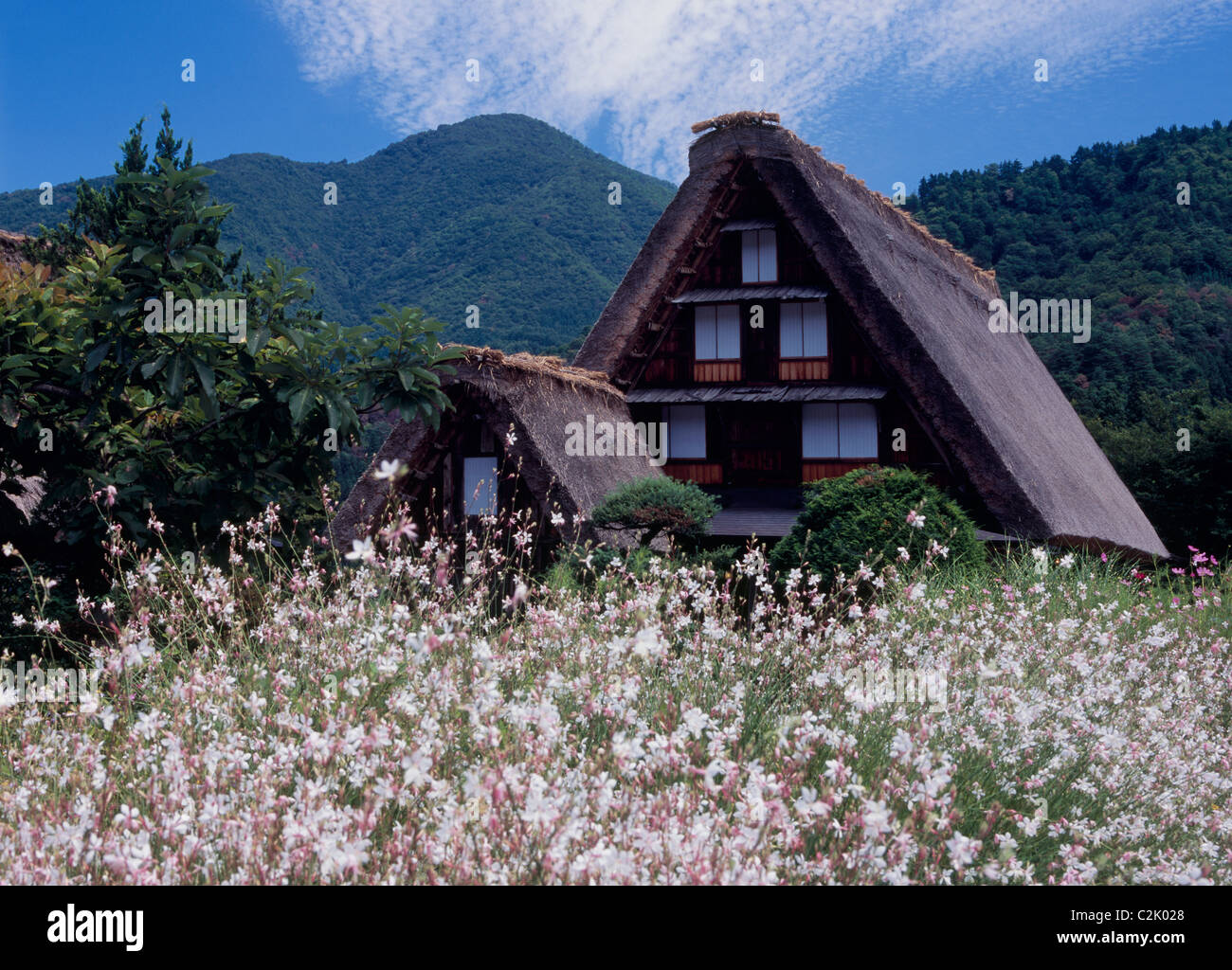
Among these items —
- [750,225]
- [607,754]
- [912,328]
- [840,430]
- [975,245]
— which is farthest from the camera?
[975,245]

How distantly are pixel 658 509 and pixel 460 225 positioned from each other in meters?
50.3

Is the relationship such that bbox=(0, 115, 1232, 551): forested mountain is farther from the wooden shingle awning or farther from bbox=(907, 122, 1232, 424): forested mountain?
the wooden shingle awning

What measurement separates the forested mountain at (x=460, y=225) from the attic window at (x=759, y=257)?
2627cm

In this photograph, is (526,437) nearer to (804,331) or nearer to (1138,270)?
(804,331)

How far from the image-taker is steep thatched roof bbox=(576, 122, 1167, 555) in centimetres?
1191

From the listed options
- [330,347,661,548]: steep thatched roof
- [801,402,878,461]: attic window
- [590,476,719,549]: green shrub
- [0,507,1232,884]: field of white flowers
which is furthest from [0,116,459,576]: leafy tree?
[801,402,878,461]: attic window

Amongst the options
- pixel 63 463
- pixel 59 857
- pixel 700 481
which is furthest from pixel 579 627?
pixel 700 481

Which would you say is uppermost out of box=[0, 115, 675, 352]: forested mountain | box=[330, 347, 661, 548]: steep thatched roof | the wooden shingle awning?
box=[0, 115, 675, 352]: forested mountain

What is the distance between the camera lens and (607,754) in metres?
3.21

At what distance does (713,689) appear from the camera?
4.42 meters

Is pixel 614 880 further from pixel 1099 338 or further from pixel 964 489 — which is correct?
pixel 1099 338

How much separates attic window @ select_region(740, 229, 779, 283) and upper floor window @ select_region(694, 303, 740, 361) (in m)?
0.54

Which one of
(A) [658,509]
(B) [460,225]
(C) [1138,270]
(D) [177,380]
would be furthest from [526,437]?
(B) [460,225]
